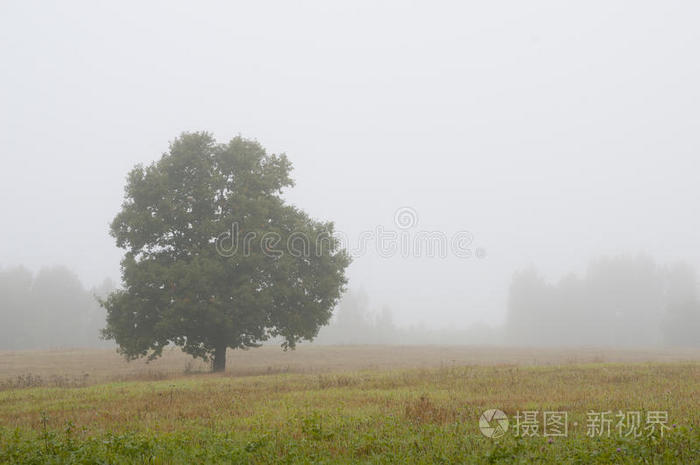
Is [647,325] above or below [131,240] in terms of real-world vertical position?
below

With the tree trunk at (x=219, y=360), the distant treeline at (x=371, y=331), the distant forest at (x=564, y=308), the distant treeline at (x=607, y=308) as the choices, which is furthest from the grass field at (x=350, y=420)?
the distant treeline at (x=371, y=331)

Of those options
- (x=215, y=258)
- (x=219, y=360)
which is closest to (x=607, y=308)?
(x=219, y=360)

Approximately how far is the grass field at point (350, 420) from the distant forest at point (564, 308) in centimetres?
8697

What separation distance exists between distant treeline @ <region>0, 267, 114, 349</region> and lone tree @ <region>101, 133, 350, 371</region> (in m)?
77.8

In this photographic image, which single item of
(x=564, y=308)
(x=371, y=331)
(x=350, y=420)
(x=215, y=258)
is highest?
(x=215, y=258)

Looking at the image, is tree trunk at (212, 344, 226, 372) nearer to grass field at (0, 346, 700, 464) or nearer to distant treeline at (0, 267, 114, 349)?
grass field at (0, 346, 700, 464)

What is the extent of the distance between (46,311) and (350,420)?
10669 centimetres

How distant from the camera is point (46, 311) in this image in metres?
97.6

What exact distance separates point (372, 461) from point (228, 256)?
20.4 meters

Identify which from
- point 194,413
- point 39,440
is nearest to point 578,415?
point 194,413

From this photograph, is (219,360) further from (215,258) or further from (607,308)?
(607,308)

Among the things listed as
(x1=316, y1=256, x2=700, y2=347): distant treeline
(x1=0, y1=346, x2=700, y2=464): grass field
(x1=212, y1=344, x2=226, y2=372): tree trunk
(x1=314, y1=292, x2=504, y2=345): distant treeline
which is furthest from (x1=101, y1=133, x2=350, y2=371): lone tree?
(x1=314, y1=292, x2=504, y2=345): distant treeline

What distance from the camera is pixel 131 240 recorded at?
2745 cm

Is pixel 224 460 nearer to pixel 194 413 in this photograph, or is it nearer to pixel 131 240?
pixel 194 413
